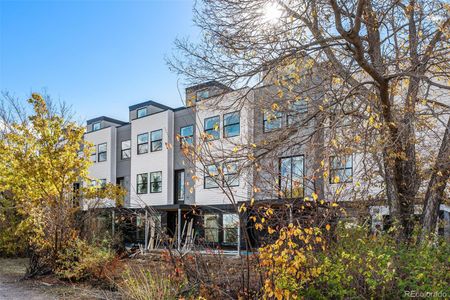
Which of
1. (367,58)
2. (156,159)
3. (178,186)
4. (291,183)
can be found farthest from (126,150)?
(291,183)

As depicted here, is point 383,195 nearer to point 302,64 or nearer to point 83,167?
point 302,64

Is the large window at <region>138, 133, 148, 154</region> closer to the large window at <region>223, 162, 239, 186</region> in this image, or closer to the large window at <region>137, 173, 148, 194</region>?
the large window at <region>137, 173, 148, 194</region>

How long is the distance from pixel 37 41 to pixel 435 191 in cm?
1040

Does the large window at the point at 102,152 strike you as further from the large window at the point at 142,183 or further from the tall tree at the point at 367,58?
the tall tree at the point at 367,58

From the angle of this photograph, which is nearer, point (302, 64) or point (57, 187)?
point (302, 64)

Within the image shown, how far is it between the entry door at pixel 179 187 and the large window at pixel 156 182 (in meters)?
0.96

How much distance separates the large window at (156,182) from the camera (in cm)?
2325

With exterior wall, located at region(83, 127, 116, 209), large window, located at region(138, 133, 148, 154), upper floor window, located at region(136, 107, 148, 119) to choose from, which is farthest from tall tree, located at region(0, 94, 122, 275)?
upper floor window, located at region(136, 107, 148, 119)

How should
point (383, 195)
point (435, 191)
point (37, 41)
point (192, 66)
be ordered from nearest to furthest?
1. point (435, 191)
2. point (192, 66)
3. point (383, 195)
4. point (37, 41)

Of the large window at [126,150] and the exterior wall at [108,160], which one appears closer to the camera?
the large window at [126,150]

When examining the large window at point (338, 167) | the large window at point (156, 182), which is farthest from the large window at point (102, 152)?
the large window at point (338, 167)

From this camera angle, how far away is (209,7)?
7645mm

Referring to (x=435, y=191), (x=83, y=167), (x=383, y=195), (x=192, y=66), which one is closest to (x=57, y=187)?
(x=83, y=167)

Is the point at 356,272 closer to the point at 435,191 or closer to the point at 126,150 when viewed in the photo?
the point at 435,191
